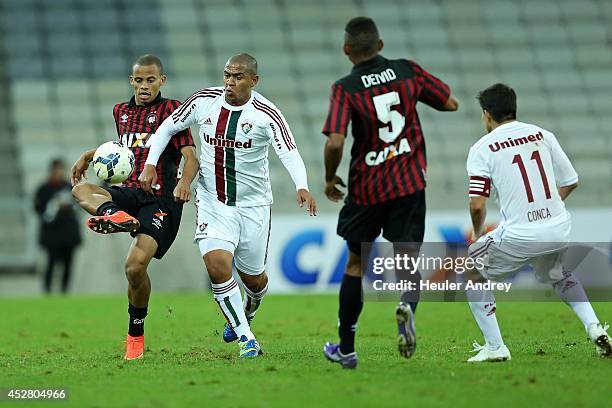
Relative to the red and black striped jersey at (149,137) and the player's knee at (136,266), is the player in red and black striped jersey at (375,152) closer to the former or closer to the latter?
the player's knee at (136,266)

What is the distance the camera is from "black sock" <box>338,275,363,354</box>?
691 cm

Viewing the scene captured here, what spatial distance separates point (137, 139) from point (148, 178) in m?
0.60

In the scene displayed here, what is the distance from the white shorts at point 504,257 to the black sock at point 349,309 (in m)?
0.97

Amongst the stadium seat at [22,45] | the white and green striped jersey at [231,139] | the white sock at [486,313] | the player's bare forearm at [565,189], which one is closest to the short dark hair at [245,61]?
the white and green striped jersey at [231,139]

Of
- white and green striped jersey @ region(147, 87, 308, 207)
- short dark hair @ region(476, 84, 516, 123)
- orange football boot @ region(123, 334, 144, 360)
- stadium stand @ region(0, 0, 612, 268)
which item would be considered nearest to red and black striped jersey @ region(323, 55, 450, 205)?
short dark hair @ region(476, 84, 516, 123)

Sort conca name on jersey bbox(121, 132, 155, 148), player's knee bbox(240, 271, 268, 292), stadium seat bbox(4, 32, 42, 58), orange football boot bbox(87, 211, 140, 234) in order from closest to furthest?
orange football boot bbox(87, 211, 140, 234) < conca name on jersey bbox(121, 132, 155, 148) < player's knee bbox(240, 271, 268, 292) < stadium seat bbox(4, 32, 42, 58)

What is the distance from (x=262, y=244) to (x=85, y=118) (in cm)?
1332

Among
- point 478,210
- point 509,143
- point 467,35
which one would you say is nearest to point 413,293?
point 478,210

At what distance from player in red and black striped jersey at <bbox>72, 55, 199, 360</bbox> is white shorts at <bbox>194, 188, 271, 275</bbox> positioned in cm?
23

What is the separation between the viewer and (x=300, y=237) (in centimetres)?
1602

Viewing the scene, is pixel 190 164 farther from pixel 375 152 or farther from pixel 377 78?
pixel 377 78

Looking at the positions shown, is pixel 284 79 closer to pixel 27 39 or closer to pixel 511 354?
pixel 27 39

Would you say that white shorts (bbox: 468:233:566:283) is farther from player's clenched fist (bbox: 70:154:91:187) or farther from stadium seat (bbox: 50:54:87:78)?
stadium seat (bbox: 50:54:87:78)

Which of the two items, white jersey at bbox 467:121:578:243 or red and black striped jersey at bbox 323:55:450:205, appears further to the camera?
white jersey at bbox 467:121:578:243
